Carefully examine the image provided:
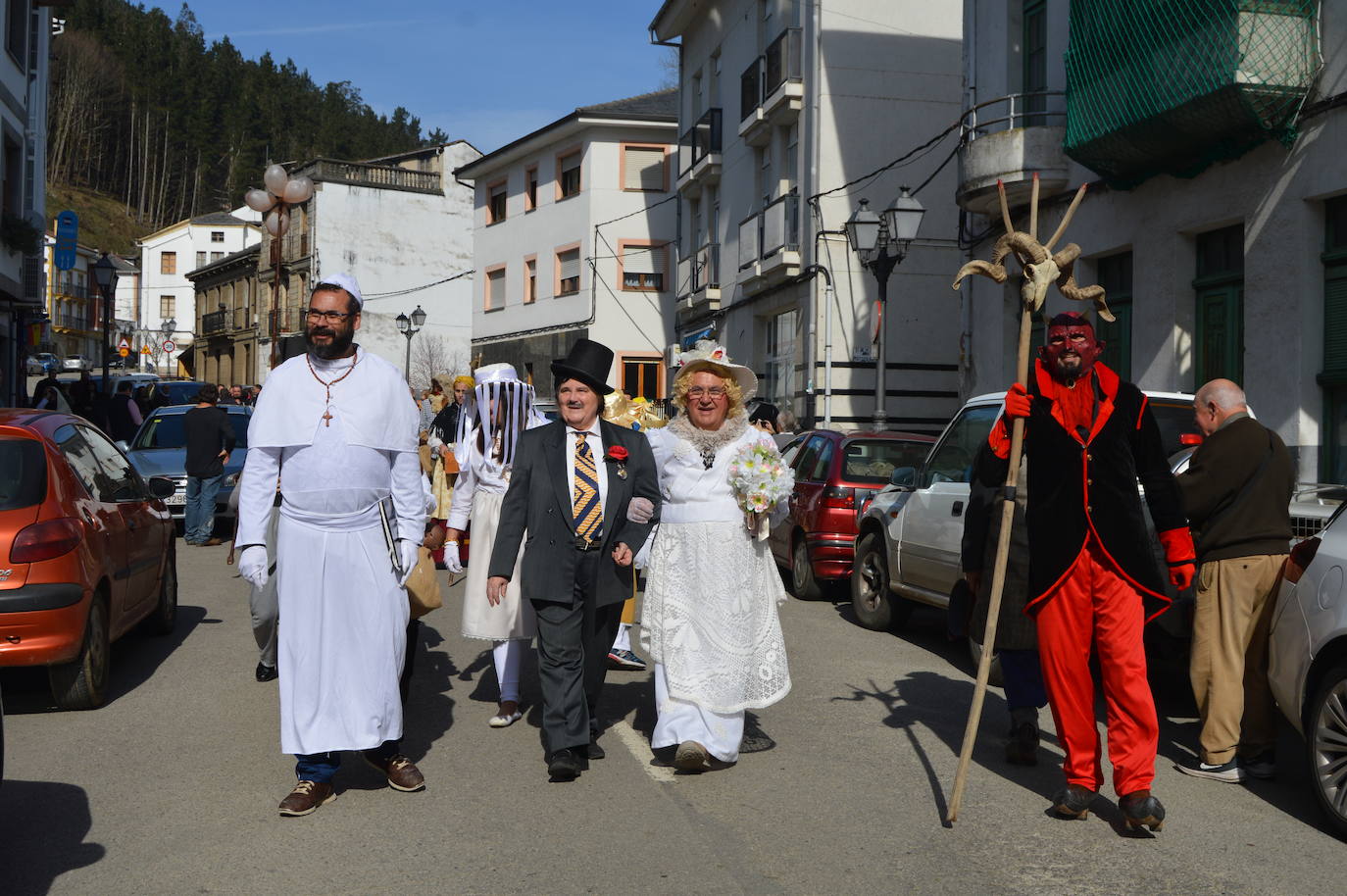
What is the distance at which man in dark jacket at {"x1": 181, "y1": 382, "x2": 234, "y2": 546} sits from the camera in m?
15.8

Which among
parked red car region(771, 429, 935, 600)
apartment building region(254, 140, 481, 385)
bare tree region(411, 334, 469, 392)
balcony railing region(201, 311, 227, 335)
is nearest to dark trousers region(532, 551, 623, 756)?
parked red car region(771, 429, 935, 600)

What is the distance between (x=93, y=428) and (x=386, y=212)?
46693 millimetres

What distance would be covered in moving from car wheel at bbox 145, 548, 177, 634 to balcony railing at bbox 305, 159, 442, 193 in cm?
4551

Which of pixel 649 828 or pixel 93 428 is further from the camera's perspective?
pixel 93 428

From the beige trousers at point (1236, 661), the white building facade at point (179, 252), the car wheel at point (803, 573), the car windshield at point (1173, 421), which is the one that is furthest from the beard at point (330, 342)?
the white building facade at point (179, 252)

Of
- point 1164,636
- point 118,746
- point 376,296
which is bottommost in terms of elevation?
point 118,746

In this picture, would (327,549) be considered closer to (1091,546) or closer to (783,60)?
(1091,546)

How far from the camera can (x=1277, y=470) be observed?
249 inches

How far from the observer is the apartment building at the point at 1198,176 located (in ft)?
40.2

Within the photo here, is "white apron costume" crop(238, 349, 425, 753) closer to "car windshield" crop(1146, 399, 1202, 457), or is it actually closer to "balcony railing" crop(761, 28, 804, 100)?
"car windshield" crop(1146, 399, 1202, 457)

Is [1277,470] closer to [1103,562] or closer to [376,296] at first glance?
[1103,562]

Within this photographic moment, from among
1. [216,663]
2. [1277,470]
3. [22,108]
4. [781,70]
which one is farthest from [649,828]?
[22,108]

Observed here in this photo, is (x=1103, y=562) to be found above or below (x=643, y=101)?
below

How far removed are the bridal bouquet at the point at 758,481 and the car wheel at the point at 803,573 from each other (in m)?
6.08
